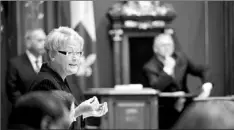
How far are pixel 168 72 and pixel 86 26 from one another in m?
1.31

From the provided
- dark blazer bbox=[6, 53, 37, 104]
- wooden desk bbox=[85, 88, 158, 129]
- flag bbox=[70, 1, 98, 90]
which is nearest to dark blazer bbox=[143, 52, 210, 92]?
wooden desk bbox=[85, 88, 158, 129]

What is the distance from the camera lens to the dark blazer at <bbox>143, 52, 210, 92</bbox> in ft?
16.3

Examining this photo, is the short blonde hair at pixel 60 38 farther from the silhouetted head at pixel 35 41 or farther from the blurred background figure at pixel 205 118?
the silhouetted head at pixel 35 41

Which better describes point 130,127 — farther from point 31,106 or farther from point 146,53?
point 31,106

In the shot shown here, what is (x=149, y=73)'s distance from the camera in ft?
17.0

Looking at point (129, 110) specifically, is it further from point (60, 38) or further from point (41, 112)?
point (41, 112)

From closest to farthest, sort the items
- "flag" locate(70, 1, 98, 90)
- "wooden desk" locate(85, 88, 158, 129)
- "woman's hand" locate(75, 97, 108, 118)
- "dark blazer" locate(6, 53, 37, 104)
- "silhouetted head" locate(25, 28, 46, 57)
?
"woman's hand" locate(75, 97, 108, 118)
"dark blazer" locate(6, 53, 37, 104)
"silhouetted head" locate(25, 28, 46, 57)
"wooden desk" locate(85, 88, 158, 129)
"flag" locate(70, 1, 98, 90)

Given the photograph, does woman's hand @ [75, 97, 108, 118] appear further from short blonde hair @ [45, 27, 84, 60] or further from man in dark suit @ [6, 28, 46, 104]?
man in dark suit @ [6, 28, 46, 104]

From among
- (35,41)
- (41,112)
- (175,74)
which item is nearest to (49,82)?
(41,112)

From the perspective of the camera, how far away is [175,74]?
5207 mm

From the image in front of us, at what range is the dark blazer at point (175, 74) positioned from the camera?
16.3ft

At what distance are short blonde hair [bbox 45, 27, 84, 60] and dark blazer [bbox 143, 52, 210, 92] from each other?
11.8 ft

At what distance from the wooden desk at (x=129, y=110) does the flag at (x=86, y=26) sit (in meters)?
1.01

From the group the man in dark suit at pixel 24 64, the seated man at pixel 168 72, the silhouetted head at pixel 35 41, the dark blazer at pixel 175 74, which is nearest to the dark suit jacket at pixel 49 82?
the man in dark suit at pixel 24 64
